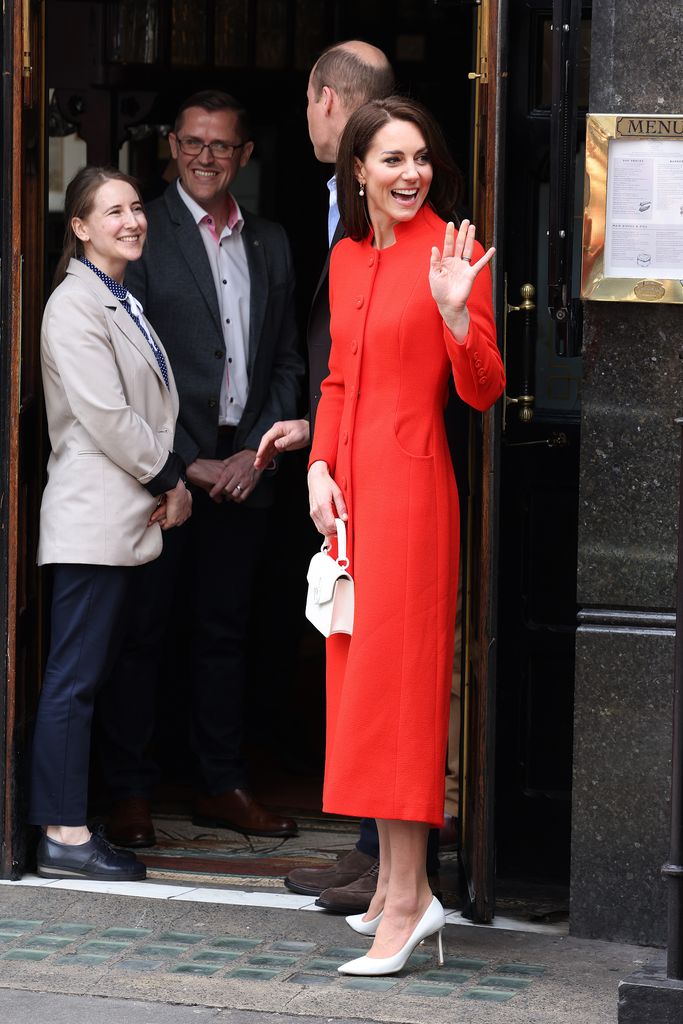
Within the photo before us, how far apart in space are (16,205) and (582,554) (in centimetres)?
183

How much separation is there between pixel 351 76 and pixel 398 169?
681 mm

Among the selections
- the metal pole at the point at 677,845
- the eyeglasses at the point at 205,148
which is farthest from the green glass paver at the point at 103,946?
the eyeglasses at the point at 205,148

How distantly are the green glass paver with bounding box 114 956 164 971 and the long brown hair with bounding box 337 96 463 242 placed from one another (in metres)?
1.84

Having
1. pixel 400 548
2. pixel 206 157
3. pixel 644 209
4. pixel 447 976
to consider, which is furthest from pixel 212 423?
pixel 447 976

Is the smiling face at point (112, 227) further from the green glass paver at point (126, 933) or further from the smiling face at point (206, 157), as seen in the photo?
the green glass paver at point (126, 933)

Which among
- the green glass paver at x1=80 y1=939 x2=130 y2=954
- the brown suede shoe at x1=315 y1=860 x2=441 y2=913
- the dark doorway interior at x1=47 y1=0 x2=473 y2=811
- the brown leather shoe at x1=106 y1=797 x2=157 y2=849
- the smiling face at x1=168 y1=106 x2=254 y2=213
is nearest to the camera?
the green glass paver at x1=80 y1=939 x2=130 y2=954

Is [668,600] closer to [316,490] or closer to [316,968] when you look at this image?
[316,490]

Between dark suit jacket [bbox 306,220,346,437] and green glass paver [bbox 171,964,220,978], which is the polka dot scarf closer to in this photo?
dark suit jacket [bbox 306,220,346,437]

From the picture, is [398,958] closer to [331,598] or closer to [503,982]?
[503,982]

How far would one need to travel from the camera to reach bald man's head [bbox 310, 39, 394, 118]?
4.89 metres

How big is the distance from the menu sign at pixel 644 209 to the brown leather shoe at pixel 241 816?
7.17 ft

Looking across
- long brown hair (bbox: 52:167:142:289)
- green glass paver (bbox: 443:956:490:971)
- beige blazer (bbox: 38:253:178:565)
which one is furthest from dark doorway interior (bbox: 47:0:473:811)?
green glass paver (bbox: 443:956:490:971)

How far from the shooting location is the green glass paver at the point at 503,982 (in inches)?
166

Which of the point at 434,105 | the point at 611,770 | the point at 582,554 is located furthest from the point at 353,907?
the point at 434,105
